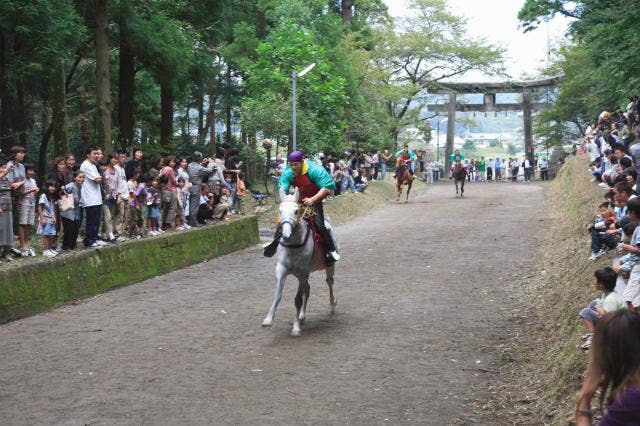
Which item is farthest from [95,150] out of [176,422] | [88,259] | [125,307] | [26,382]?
[176,422]

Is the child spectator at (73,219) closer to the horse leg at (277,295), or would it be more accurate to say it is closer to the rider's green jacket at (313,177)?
the rider's green jacket at (313,177)

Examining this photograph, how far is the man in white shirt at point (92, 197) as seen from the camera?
562 inches

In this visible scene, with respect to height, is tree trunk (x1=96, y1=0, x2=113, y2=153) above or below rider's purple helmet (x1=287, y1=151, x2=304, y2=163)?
above

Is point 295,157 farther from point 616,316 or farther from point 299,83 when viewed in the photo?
point 299,83

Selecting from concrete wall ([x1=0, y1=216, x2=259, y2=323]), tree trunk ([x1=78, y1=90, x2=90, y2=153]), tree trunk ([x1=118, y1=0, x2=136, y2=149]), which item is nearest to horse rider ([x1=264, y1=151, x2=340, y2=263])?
concrete wall ([x1=0, y1=216, x2=259, y2=323])

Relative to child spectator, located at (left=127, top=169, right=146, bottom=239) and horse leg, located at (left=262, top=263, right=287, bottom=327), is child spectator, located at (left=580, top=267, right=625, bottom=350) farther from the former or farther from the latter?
child spectator, located at (left=127, top=169, right=146, bottom=239)

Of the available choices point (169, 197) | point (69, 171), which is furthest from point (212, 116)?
point (69, 171)

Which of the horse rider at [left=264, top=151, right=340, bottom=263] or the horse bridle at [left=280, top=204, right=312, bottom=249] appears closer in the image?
the horse bridle at [left=280, top=204, right=312, bottom=249]

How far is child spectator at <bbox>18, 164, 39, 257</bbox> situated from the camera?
1346cm

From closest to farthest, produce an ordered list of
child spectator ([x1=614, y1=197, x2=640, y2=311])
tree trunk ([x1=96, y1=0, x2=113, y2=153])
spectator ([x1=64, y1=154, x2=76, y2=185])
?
1. child spectator ([x1=614, y1=197, x2=640, y2=311])
2. spectator ([x1=64, y1=154, x2=76, y2=185])
3. tree trunk ([x1=96, y1=0, x2=113, y2=153])

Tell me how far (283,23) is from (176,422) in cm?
2414

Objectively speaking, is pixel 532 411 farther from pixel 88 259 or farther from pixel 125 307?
pixel 88 259

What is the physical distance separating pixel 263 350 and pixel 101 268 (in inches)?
215

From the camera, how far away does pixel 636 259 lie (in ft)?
27.2
